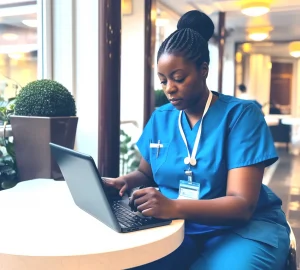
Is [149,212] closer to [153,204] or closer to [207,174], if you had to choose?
[153,204]

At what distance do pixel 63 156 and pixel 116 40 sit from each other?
40.0 inches

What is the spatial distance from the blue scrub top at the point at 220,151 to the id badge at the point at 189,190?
2 cm

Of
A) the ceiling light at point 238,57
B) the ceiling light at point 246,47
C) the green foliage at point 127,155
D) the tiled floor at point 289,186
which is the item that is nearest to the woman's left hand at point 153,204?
the tiled floor at point 289,186

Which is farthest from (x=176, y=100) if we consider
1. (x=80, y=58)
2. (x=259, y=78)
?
(x=259, y=78)

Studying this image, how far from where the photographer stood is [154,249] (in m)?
0.87

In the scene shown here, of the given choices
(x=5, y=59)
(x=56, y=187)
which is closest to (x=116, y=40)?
(x=5, y=59)

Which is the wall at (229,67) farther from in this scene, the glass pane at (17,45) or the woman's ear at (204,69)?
the woman's ear at (204,69)

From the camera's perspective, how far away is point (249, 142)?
112 centimetres

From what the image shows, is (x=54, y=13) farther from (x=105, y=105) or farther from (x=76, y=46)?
(x=105, y=105)

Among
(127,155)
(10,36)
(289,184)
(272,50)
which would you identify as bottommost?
(289,184)

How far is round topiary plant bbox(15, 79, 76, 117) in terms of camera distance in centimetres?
159

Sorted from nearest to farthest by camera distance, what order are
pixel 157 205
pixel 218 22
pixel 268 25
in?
1. pixel 157 205
2. pixel 218 22
3. pixel 268 25

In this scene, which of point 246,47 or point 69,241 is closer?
point 69,241

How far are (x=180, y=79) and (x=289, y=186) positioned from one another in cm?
362
